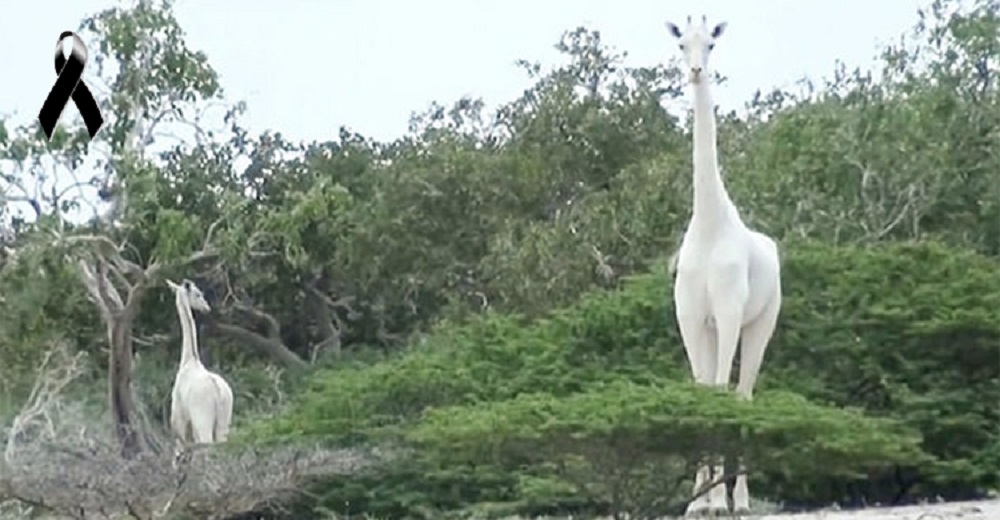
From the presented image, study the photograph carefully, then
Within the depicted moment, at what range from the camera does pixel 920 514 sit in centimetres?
618

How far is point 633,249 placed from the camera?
14.1 m

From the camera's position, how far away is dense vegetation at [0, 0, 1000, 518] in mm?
6551

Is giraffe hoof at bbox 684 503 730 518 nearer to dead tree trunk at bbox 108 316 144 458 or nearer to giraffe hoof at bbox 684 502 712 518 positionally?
giraffe hoof at bbox 684 502 712 518

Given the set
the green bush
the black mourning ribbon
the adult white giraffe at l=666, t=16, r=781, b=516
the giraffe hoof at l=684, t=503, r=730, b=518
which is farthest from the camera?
the green bush

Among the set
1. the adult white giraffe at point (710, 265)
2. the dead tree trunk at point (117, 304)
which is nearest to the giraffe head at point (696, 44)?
the adult white giraffe at point (710, 265)

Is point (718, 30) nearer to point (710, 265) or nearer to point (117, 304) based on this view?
point (710, 265)

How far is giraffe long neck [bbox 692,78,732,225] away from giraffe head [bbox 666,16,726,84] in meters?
0.05

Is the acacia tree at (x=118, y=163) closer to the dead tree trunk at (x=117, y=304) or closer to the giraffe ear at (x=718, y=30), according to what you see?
the dead tree trunk at (x=117, y=304)

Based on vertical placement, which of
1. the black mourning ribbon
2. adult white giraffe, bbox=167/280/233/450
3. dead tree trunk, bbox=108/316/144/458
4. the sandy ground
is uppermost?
dead tree trunk, bbox=108/316/144/458

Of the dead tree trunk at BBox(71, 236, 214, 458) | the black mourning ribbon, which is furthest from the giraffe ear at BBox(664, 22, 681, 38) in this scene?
the dead tree trunk at BBox(71, 236, 214, 458)

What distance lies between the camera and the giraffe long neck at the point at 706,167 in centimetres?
681

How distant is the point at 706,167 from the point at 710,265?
368 mm

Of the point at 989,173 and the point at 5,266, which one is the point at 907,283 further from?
the point at 5,266

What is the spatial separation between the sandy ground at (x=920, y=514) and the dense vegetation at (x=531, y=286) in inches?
7.6
